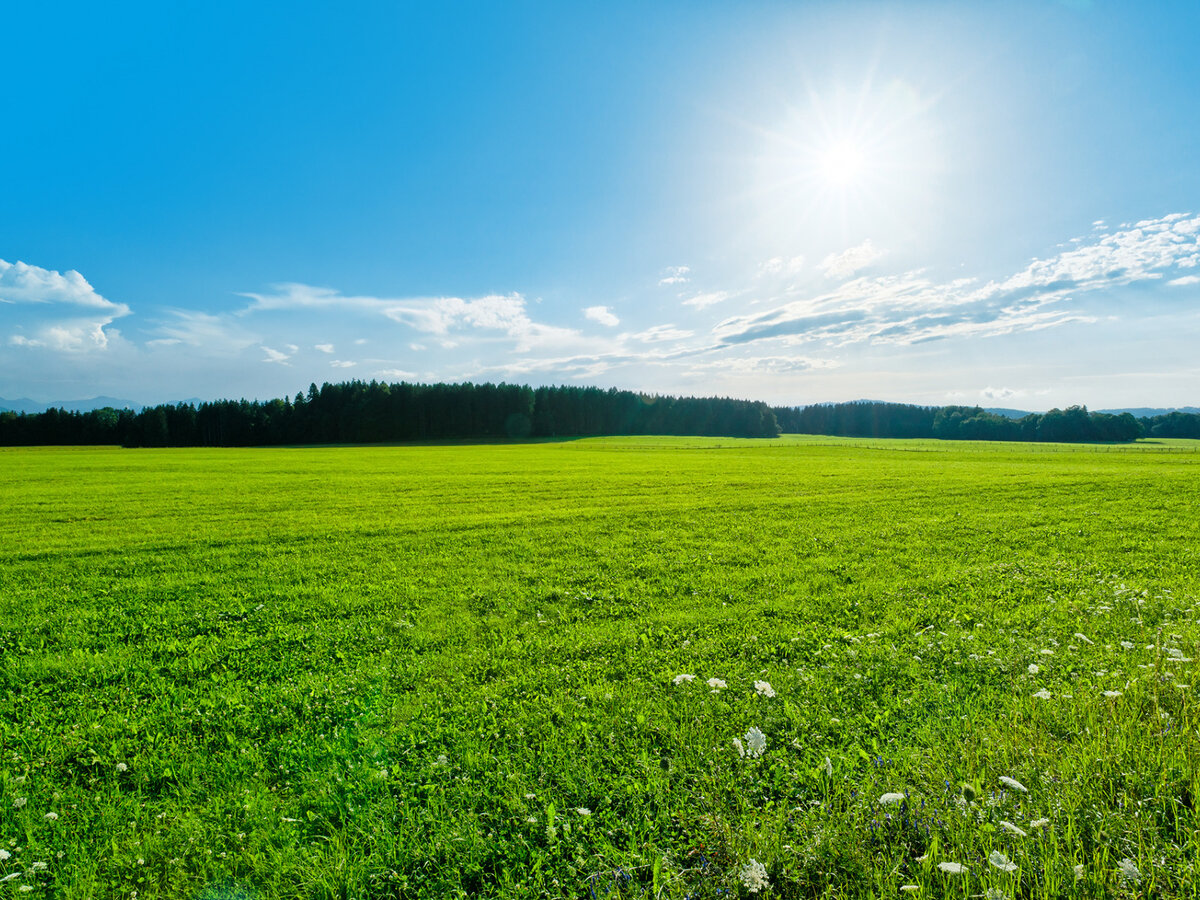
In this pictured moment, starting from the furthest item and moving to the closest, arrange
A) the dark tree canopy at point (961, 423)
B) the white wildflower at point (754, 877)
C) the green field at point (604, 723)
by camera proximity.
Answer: the dark tree canopy at point (961, 423) < the green field at point (604, 723) < the white wildflower at point (754, 877)

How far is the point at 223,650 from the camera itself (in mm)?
7512

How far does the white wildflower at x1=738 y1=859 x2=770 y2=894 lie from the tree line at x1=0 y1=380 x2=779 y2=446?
112 m

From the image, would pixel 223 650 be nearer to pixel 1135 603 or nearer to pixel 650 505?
pixel 1135 603

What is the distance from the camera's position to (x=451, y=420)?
4646 inches

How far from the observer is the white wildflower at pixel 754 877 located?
3371 millimetres

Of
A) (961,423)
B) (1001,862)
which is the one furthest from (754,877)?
(961,423)

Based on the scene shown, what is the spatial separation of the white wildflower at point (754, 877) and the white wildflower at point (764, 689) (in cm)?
248

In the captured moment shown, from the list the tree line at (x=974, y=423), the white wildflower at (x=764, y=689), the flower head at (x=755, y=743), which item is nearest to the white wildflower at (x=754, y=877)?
the flower head at (x=755, y=743)

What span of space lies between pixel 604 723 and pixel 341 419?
389 ft

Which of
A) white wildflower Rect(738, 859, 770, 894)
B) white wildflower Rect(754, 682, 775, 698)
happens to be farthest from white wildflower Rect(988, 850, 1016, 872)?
white wildflower Rect(754, 682, 775, 698)

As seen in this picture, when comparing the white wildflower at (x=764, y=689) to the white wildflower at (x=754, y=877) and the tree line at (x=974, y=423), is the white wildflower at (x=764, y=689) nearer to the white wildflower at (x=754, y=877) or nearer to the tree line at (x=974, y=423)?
the white wildflower at (x=754, y=877)

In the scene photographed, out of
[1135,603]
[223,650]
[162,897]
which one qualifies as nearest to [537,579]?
[223,650]

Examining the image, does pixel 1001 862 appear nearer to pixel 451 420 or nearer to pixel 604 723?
pixel 604 723

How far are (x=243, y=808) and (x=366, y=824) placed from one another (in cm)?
110
